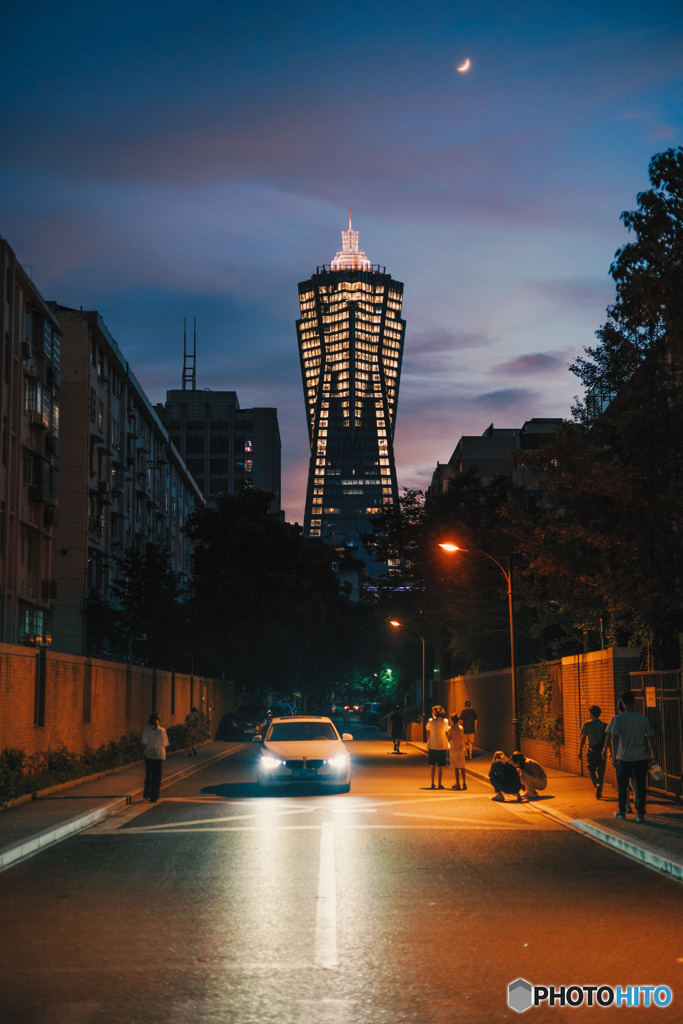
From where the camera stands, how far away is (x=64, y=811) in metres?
16.9

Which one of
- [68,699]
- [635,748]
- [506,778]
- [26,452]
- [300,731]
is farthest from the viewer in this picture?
[26,452]

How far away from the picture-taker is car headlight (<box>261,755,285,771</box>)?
21281 mm

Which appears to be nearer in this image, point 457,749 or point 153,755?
point 153,755

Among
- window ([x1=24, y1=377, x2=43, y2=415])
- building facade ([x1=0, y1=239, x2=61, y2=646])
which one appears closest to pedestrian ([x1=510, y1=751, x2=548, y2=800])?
building facade ([x1=0, y1=239, x2=61, y2=646])

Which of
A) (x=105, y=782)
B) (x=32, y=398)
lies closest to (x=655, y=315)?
(x=105, y=782)

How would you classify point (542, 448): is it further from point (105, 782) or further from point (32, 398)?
point (32, 398)

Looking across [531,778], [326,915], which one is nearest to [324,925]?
[326,915]

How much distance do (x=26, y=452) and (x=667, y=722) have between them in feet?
121

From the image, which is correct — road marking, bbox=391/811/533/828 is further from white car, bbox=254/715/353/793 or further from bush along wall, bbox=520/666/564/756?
bush along wall, bbox=520/666/564/756

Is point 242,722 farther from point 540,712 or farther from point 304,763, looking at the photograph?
point 304,763

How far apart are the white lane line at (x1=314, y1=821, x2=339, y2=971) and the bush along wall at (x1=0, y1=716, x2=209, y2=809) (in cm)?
745

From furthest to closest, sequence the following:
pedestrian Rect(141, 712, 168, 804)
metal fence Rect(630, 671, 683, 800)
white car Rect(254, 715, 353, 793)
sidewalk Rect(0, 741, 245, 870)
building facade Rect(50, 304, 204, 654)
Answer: building facade Rect(50, 304, 204, 654) → white car Rect(254, 715, 353, 793) → pedestrian Rect(141, 712, 168, 804) → metal fence Rect(630, 671, 683, 800) → sidewalk Rect(0, 741, 245, 870)

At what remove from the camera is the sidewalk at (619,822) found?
1195 cm

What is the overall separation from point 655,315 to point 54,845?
11.5 meters
